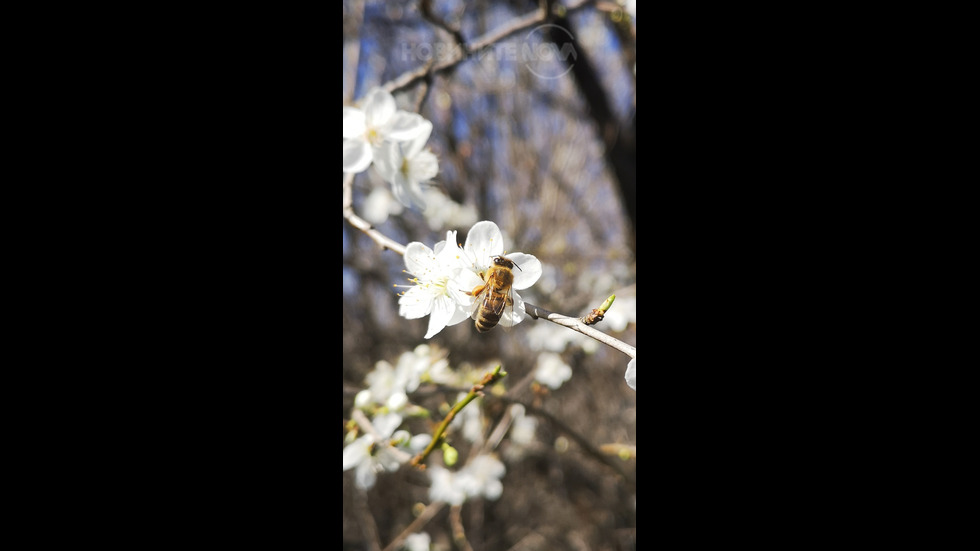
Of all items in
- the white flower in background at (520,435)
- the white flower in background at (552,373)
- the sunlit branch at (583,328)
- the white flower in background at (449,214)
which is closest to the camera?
the sunlit branch at (583,328)

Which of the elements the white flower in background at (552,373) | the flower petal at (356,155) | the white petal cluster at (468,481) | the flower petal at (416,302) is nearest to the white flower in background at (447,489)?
the white petal cluster at (468,481)

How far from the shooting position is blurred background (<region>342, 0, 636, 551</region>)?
1120mm

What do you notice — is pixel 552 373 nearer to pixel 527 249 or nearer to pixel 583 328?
pixel 527 249

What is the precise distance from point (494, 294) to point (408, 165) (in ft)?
0.78

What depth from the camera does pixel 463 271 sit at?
57 cm

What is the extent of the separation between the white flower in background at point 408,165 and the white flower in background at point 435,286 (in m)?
0.11

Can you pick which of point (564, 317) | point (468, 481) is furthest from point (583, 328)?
point (468, 481)

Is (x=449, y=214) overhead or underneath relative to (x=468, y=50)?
overhead

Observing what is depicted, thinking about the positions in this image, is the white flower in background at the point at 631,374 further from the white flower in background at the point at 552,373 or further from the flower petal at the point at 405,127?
the white flower in background at the point at 552,373

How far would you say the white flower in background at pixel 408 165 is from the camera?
2.13ft

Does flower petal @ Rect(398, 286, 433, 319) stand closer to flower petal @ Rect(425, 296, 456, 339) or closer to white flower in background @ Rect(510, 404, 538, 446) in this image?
flower petal @ Rect(425, 296, 456, 339)
